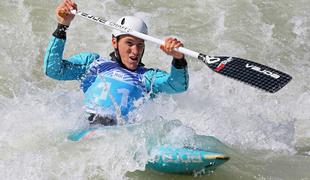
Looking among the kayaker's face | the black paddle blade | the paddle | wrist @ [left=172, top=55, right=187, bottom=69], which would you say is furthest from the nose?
the black paddle blade

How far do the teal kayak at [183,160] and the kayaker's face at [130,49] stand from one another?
2.82 feet

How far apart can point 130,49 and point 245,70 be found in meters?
0.95

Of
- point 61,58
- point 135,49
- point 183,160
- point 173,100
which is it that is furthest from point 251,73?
point 61,58

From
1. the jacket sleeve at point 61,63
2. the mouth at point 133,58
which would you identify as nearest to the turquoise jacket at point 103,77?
the jacket sleeve at point 61,63

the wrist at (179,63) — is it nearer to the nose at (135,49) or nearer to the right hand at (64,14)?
the nose at (135,49)

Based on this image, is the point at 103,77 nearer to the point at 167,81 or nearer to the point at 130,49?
the point at 130,49

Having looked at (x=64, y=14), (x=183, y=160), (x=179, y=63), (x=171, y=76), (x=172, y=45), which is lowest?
(x=183, y=160)

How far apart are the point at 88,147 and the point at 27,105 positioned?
120cm

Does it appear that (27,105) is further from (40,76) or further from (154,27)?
(154,27)

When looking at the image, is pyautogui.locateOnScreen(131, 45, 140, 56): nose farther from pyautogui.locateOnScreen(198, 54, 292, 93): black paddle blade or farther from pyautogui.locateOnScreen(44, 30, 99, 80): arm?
pyautogui.locateOnScreen(198, 54, 292, 93): black paddle blade

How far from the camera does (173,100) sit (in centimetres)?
568

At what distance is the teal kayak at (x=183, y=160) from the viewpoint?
416 centimetres

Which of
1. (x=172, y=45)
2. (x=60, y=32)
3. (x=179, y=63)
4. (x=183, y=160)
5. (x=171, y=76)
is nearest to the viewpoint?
(x=183, y=160)

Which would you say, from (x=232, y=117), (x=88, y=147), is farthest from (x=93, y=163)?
(x=232, y=117)
